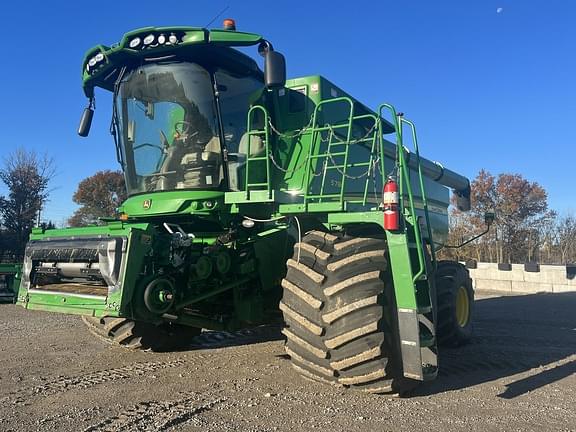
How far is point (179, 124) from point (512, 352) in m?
5.23

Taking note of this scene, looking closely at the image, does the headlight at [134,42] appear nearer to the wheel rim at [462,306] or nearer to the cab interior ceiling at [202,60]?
the cab interior ceiling at [202,60]

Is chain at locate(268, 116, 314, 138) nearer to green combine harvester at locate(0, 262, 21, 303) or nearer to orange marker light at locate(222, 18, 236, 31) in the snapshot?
orange marker light at locate(222, 18, 236, 31)

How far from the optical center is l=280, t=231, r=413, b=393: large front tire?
170 inches

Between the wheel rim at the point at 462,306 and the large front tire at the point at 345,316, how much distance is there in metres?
3.28

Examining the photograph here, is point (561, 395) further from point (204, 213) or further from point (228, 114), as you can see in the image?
point (228, 114)

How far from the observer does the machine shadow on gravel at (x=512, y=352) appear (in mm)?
5256

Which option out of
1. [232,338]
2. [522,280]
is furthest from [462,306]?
[522,280]

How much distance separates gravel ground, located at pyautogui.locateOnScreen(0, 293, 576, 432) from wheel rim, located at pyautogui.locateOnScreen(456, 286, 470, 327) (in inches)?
16.2

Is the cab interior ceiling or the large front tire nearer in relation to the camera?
the large front tire

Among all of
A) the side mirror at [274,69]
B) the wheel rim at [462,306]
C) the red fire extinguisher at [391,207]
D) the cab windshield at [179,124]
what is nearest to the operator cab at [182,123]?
the cab windshield at [179,124]

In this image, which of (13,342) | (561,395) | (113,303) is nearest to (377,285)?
(561,395)

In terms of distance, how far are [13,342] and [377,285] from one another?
574cm

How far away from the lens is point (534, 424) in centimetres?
394

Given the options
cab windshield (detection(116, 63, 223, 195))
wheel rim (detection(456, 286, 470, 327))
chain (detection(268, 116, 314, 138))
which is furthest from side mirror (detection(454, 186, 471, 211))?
cab windshield (detection(116, 63, 223, 195))
